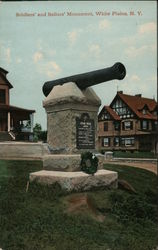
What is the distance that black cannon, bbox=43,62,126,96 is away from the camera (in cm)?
900

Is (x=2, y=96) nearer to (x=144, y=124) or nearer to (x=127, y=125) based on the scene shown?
(x=127, y=125)

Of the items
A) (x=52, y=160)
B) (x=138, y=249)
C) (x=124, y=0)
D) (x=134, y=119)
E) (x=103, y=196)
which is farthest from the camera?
(x=134, y=119)

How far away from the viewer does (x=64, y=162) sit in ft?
30.9

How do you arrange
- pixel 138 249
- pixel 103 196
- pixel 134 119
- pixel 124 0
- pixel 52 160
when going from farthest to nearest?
1. pixel 134 119
2. pixel 52 160
3. pixel 103 196
4. pixel 124 0
5. pixel 138 249

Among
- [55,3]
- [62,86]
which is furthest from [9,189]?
[55,3]

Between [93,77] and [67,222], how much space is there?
4.16 meters

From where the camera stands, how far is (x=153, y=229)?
7363 mm

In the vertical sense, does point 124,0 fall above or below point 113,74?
above

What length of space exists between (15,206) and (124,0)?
4919 mm

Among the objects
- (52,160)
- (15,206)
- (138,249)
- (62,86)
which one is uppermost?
(62,86)


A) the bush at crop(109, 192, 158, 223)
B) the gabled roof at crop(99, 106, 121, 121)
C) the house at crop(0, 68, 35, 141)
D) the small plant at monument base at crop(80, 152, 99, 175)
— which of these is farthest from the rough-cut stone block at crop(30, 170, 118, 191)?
the gabled roof at crop(99, 106, 121, 121)

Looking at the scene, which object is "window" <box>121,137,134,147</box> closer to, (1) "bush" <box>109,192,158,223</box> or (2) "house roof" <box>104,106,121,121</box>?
(2) "house roof" <box>104,106,121,121</box>

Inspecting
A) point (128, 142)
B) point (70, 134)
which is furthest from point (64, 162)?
point (128, 142)

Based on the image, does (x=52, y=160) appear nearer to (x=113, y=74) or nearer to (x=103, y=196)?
(x=103, y=196)
